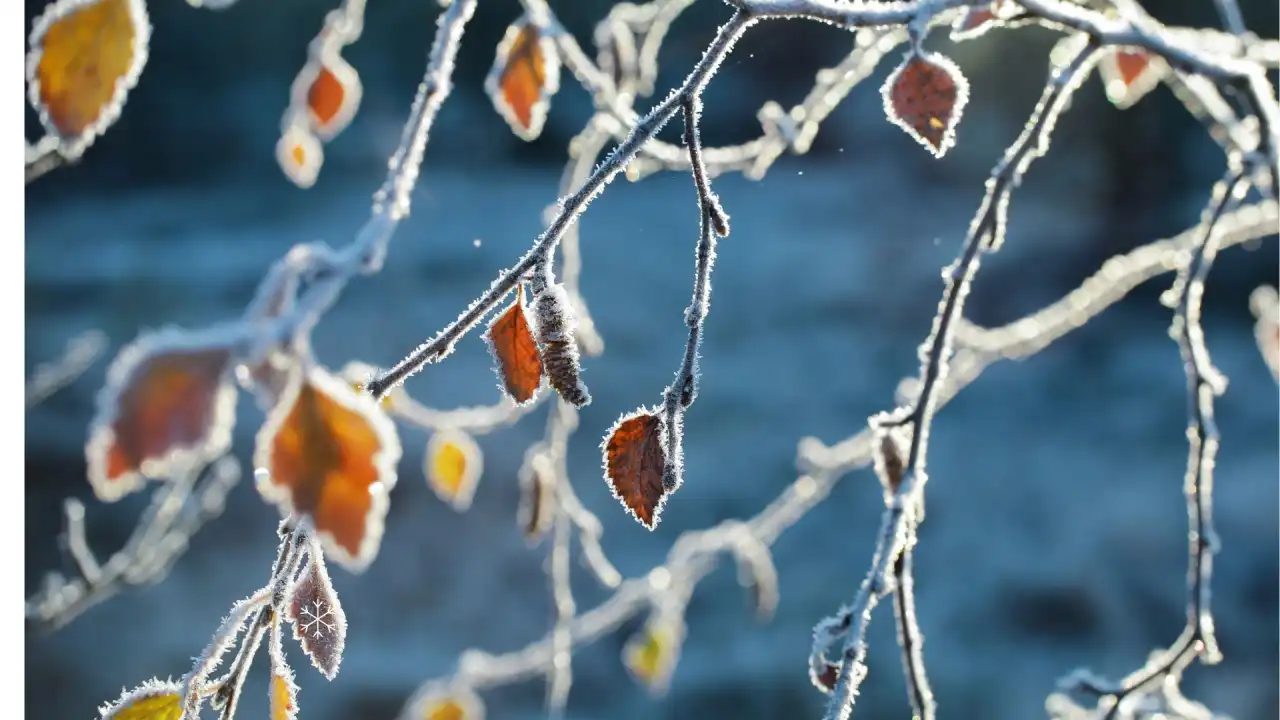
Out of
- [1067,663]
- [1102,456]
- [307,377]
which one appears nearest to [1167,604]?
[1067,663]

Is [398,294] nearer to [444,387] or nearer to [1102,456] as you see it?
[444,387]

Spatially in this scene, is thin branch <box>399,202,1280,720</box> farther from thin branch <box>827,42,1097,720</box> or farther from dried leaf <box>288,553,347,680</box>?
dried leaf <box>288,553,347,680</box>

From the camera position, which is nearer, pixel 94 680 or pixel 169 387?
pixel 169 387

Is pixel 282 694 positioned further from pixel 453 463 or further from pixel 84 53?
pixel 453 463

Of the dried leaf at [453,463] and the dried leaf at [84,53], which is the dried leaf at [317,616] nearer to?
the dried leaf at [84,53]

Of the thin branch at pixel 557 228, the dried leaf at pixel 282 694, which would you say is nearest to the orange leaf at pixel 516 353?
the thin branch at pixel 557 228
